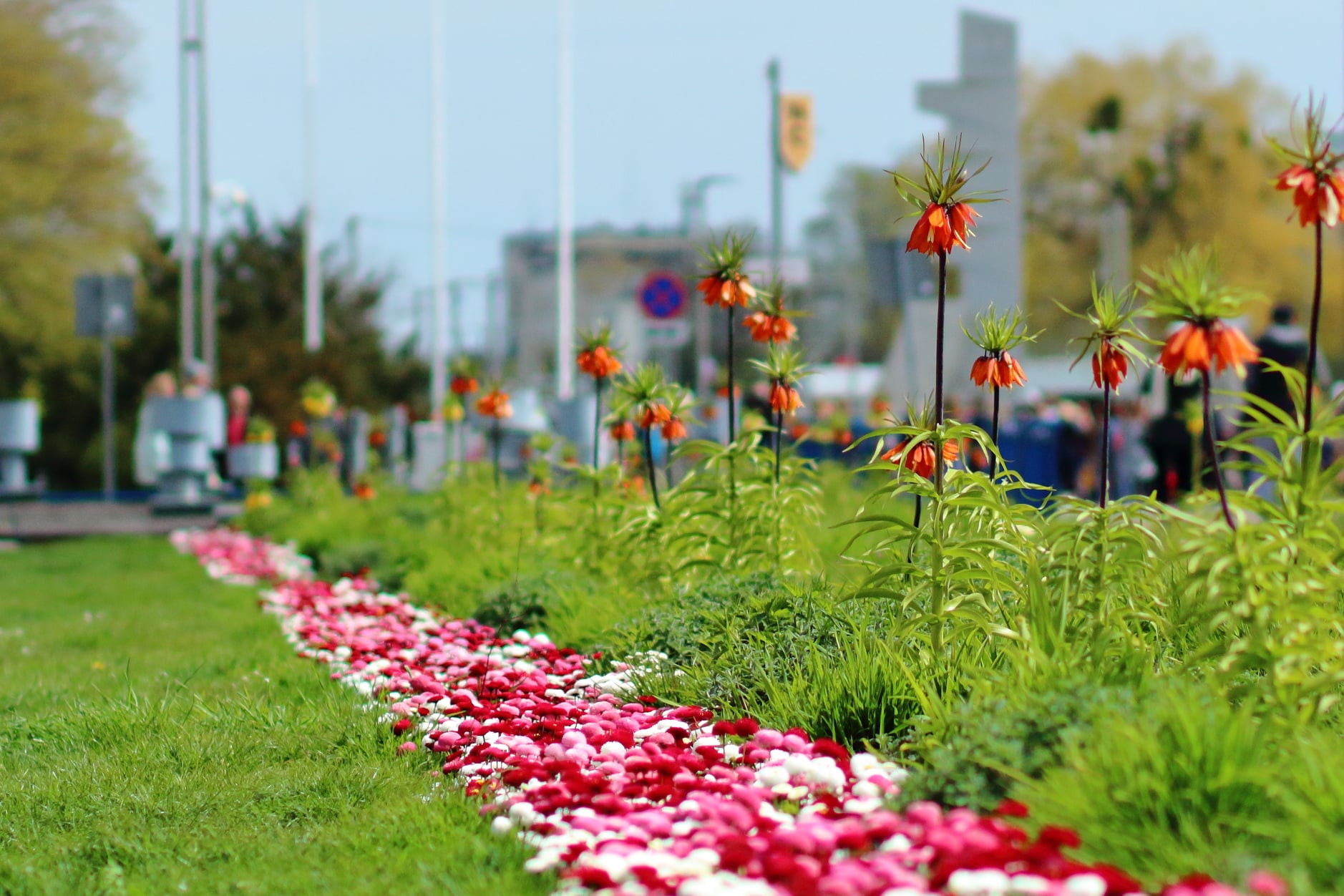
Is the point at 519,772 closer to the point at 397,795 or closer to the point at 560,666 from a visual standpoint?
the point at 397,795

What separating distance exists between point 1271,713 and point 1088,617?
0.74 metres

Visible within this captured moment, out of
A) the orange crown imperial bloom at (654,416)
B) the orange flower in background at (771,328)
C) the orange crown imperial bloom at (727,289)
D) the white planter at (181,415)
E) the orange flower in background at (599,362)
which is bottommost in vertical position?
the white planter at (181,415)

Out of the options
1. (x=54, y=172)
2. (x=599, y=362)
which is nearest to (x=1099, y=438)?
(x=599, y=362)

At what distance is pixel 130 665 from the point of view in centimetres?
563

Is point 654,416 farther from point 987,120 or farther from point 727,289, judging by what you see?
point 987,120

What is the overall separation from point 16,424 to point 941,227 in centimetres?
1305

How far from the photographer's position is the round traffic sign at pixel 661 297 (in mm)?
13133

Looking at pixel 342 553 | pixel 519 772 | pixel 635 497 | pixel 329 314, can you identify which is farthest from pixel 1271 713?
pixel 329 314

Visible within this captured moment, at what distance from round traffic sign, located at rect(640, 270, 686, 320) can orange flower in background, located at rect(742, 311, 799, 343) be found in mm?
7062

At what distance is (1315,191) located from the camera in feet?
10.5

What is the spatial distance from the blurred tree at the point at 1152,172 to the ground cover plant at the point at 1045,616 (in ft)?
126

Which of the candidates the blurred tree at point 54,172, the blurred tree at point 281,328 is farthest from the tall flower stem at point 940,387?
the blurred tree at point 54,172

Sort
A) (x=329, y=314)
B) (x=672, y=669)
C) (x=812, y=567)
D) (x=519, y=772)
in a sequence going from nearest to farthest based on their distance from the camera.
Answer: (x=519, y=772) → (x=672, y=669) → (x=812, y=567) → (x=329, y=314)

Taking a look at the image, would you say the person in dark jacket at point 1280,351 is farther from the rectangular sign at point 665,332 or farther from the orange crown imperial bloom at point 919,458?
the orange crown imperial bloom at point 919,458
